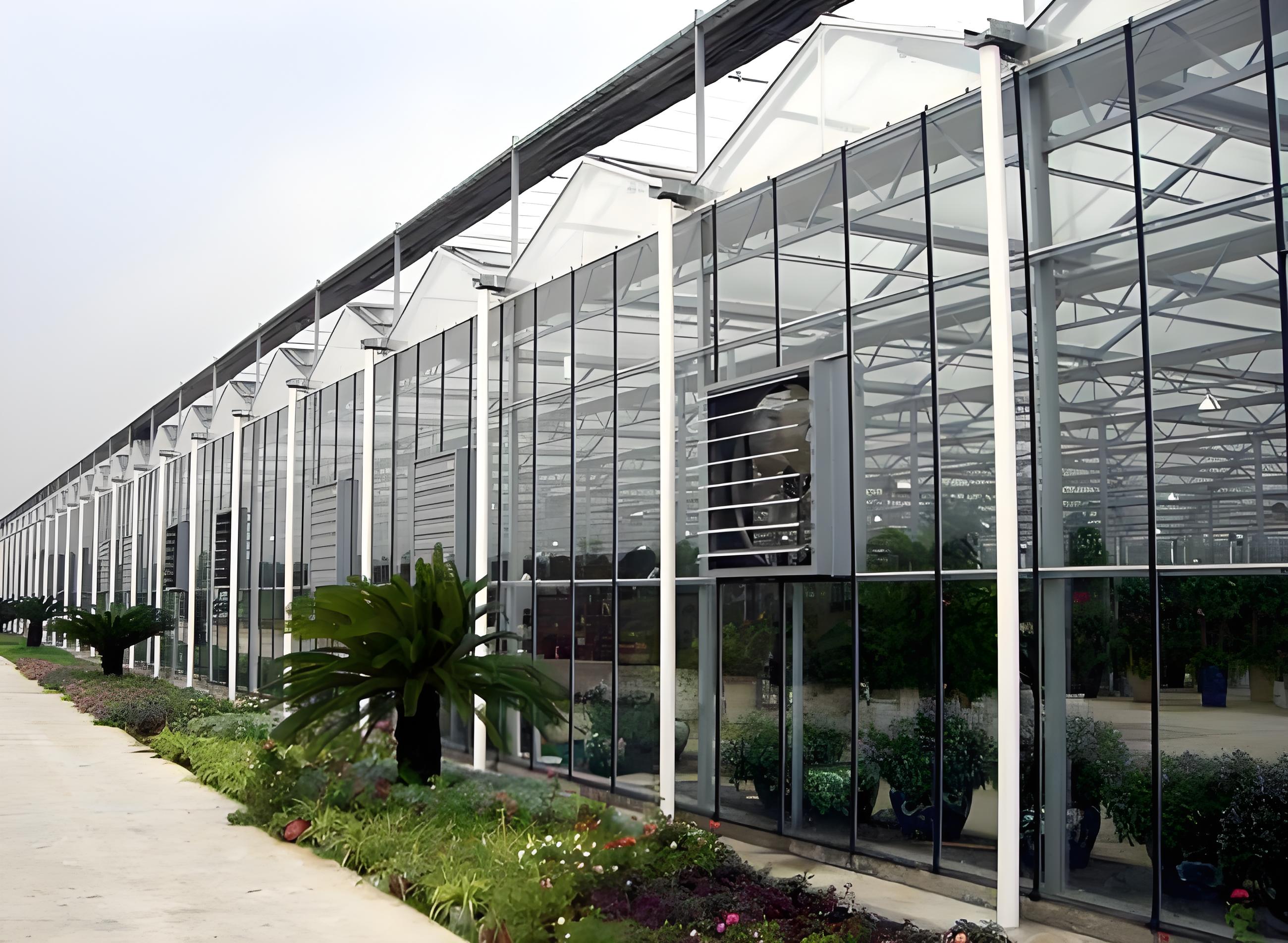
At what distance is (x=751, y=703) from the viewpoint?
36.5ft

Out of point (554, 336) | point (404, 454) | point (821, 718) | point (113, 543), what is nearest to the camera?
point (821, 718)

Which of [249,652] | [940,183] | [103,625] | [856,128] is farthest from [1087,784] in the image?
[103,625]

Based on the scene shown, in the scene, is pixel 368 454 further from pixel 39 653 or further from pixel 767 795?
pixel 39 653

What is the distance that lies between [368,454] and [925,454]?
12.2 m

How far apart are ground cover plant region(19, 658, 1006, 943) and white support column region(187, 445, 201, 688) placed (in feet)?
54.1

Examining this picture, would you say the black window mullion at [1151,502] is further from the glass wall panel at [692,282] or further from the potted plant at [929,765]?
the glass wall panel at [692,282]

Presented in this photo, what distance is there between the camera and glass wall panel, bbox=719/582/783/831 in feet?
35.7

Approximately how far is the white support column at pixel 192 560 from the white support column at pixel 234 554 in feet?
10.5

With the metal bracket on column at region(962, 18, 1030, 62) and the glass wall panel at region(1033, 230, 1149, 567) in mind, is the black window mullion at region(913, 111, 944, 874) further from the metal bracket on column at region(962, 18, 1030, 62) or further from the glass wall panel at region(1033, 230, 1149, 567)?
the metal bracket on column at region(962, 18, 1030, 62)

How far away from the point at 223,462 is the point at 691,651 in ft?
67.0

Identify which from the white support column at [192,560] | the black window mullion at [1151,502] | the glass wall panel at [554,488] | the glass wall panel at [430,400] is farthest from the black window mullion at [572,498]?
the white support column at [192,560]

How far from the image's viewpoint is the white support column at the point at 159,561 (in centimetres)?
3400

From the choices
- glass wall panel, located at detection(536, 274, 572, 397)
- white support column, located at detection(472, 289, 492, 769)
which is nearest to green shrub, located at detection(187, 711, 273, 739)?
white support column, located at detection(472, 289, 492, 769)

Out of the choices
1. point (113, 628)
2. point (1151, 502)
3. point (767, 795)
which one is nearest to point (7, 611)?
point (113, 628)
